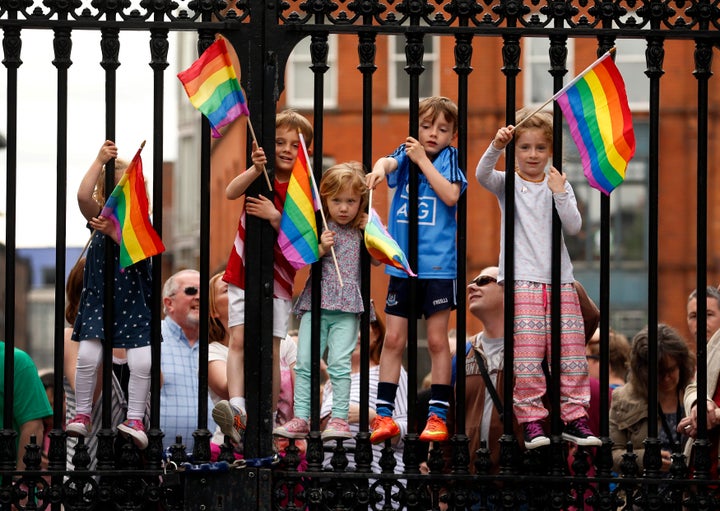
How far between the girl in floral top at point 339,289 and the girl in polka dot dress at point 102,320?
702 millimetres

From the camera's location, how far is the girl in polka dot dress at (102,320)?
21.0 ft

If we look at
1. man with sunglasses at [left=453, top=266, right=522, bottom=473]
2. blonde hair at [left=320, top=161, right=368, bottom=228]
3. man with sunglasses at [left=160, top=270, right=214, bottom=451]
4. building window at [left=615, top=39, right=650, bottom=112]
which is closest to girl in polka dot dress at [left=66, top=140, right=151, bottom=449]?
man with sunglasses at [left=160, top=270, right=214, bottom=451]

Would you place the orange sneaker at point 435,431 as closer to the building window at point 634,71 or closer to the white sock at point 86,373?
the white sock at point 86,373

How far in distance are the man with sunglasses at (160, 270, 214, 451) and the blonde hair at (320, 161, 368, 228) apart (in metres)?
1.31

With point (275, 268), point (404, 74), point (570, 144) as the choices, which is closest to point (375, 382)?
point (275, 268)

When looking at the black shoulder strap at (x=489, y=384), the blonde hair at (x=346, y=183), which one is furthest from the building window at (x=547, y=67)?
the blonde hair at (x=346, y=183)

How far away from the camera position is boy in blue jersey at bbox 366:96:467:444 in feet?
20.9

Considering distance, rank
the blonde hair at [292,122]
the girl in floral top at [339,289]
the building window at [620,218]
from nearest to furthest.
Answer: the girl in floral top at [339,289] → the blonde hair at [292,122] → the building window at [620,218]

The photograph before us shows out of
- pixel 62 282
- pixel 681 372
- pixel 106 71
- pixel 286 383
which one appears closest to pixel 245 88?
pixel 106 71

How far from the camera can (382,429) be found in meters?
6.38

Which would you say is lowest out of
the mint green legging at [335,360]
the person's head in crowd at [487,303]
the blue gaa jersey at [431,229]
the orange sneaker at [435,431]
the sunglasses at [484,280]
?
the orange sneaker at [435,431]

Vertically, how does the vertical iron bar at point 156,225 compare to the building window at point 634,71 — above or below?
below

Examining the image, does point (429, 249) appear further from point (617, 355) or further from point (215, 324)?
point (617, 355)

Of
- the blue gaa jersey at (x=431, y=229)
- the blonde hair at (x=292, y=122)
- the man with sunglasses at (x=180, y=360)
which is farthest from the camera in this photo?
the man with sunglasses at (x=180, y=360)
